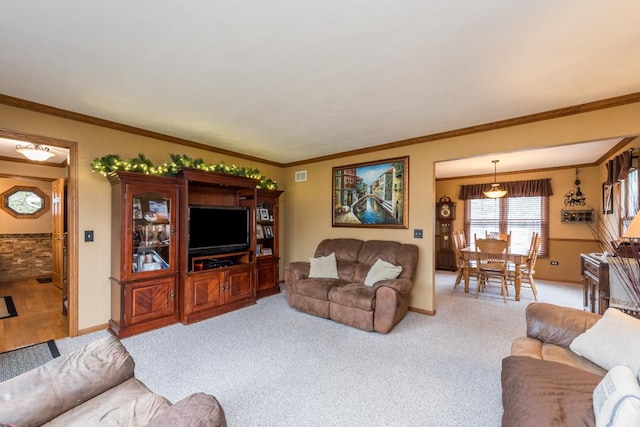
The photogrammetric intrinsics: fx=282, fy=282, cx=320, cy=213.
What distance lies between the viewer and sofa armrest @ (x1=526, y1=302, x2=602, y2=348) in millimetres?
1931

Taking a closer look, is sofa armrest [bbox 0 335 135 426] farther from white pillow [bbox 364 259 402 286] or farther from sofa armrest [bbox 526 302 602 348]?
white pillow [bbox 364 259 402 286]

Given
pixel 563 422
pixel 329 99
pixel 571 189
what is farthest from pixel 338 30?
pixel 571 189

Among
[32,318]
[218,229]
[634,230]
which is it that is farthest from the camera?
[218,229]

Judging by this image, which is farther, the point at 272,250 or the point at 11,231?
the point at 11,231

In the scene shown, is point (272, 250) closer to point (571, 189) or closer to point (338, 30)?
point (338, 30)

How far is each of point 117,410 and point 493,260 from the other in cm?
522

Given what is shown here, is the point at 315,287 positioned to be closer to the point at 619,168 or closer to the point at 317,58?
the point at 317,58

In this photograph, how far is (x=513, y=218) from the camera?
6625mm

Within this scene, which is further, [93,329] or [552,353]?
[93,329]

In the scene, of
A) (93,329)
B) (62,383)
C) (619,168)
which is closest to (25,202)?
(93,329)

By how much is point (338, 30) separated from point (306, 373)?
8.62 feet

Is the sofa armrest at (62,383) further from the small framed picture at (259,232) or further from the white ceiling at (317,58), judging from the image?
the small framed picture at (259,232)

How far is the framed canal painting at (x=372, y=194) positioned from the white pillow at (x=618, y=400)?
2.96m

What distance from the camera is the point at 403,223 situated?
415cm
